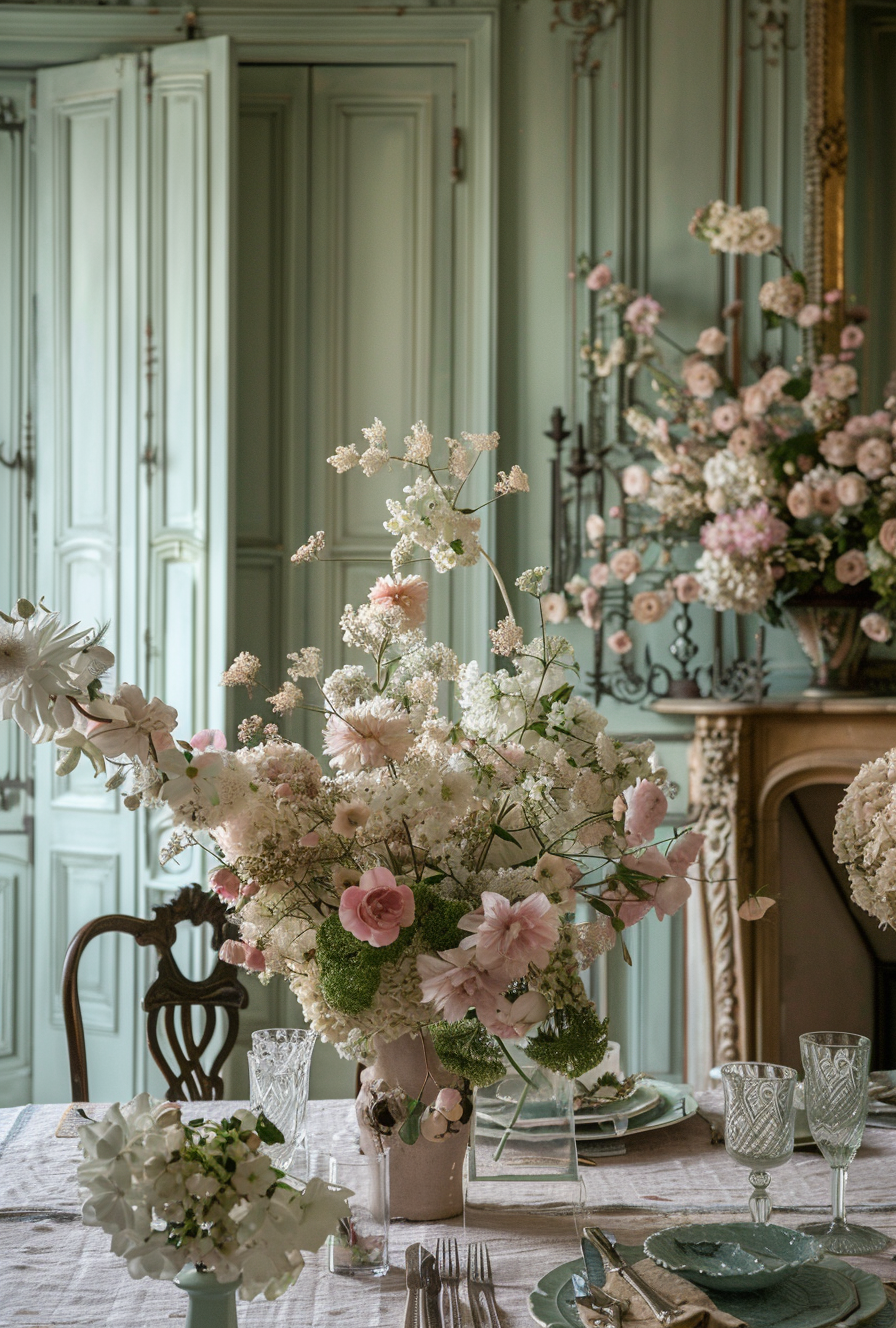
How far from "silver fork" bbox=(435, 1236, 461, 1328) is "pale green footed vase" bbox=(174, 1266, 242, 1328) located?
267mm

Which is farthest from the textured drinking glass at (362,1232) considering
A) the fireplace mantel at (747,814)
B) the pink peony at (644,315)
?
the pink peony at (644,315)

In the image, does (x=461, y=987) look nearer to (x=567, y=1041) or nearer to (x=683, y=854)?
(x=567, y=1041)

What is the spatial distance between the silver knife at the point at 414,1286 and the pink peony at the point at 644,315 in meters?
2.48

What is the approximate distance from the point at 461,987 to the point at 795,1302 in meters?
0.42

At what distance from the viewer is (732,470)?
2.99 metres

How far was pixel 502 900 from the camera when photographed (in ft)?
3.59

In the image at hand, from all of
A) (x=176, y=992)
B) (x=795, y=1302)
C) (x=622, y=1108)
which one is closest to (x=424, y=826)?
(x=795, y=1302)

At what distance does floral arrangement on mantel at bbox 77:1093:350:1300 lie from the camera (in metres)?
0.84

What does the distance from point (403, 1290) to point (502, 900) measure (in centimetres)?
41

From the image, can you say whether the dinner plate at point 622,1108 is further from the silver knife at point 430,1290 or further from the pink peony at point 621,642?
the pink peony at point 621,642

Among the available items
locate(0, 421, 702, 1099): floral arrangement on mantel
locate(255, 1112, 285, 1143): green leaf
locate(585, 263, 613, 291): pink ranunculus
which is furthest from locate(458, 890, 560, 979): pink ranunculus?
locate(585, 263, 613, 291): pink ranunculus

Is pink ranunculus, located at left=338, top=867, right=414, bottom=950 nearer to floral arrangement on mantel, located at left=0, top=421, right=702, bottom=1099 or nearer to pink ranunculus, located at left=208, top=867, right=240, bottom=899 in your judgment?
floral arrangement on mantel, located at left=0, top=421, right=702, bottom=1099

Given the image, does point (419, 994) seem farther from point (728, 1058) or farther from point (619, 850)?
point (728, 1058)

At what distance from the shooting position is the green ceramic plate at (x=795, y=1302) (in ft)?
3.58
